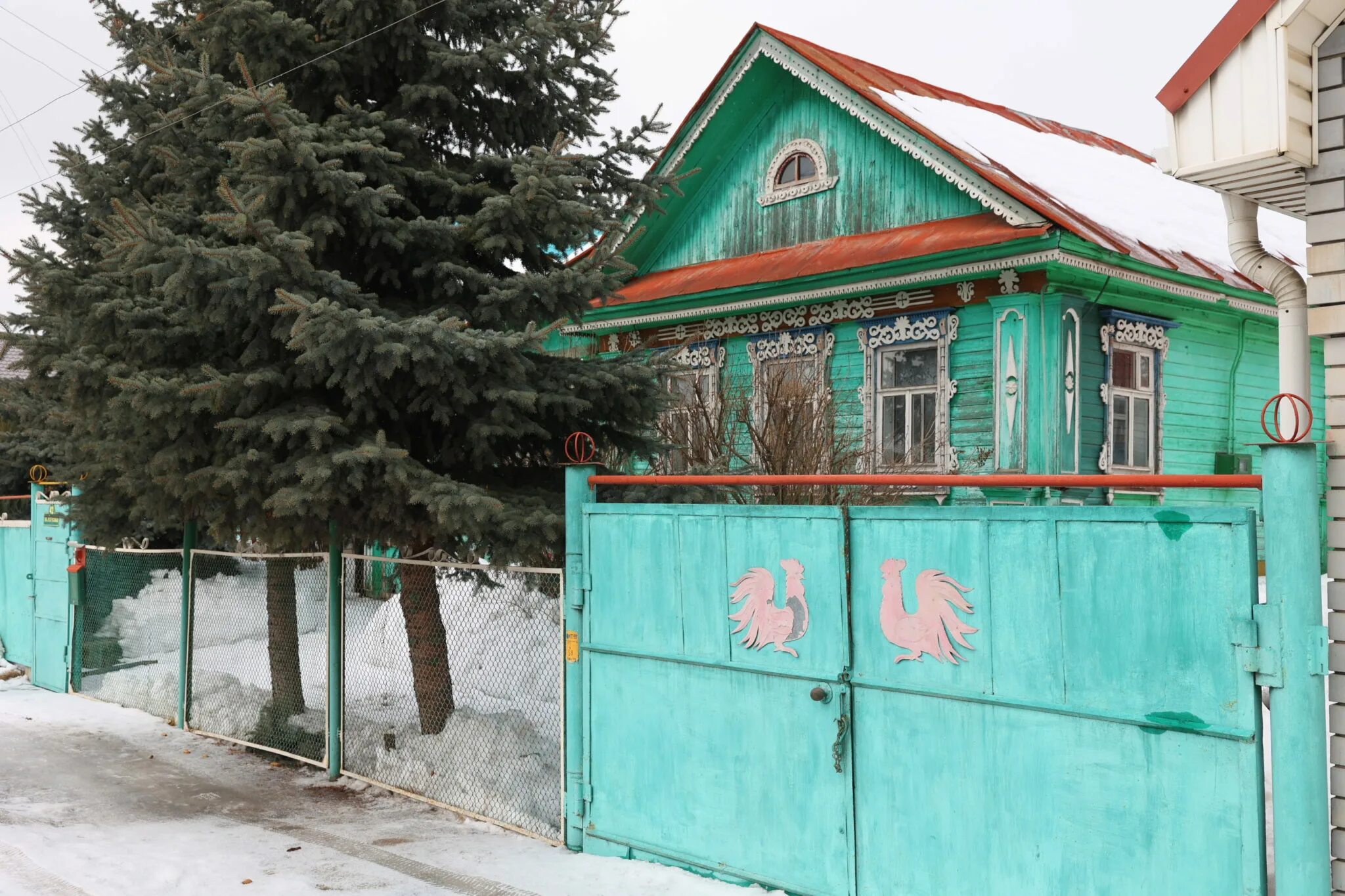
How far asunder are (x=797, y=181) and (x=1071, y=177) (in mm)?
3078

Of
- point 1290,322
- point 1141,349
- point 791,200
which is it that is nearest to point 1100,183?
point 1141,349

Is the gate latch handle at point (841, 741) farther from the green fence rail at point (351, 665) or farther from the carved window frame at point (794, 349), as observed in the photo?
the carved window frame at point (794, 349)

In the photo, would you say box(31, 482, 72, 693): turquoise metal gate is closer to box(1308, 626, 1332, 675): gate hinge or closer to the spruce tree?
the spruce tree

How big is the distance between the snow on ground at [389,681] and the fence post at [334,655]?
9 cm

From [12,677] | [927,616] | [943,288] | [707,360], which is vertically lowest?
[12,677]

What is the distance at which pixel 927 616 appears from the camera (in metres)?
5.00

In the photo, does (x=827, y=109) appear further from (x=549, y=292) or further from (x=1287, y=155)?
(x=1287, y=155)

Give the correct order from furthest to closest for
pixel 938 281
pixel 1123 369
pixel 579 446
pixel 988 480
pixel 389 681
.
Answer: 1. pixel 1123 369
2. pixel 938 281
3. pixel 389 681
4. pixel 579 446
5. pixel 988 480

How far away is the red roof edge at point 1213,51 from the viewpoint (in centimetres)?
449

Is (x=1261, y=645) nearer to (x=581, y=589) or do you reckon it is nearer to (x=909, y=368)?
(x=581, y=589)

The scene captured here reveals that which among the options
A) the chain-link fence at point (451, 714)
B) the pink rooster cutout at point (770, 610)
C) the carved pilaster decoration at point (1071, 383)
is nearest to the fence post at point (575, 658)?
the chain-link fence at point (451, 714)

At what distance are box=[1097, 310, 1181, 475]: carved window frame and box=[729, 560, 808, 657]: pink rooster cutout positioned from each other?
7.04m

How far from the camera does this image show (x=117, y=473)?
9.23 meters

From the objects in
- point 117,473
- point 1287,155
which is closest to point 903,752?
point 1287,155
